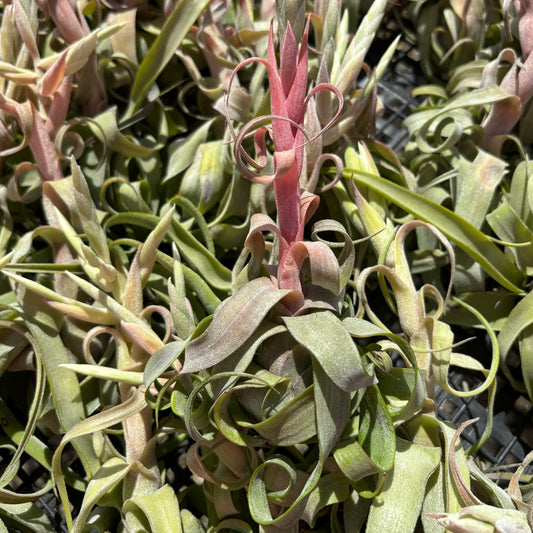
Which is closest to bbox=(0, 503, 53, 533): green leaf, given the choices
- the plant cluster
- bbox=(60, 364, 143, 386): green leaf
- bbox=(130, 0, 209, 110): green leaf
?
the plant cluster

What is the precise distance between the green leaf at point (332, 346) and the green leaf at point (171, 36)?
0.25 m

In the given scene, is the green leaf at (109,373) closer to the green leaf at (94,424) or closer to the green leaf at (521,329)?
the green leaf at (94,424)

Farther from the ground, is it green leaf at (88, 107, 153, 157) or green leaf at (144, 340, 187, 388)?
green leaf at (88, 107, 153, 157)

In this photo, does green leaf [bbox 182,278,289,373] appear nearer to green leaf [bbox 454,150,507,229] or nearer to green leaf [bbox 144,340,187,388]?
green leaf [bbox 144,340,187,388]

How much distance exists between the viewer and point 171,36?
505 mm

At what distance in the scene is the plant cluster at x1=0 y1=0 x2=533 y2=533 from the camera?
360mm

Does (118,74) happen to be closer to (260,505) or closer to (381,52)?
(381,52)

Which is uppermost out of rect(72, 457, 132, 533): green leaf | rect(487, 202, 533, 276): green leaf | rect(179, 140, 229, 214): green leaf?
rect(179, 140, 229, 214): green leaf

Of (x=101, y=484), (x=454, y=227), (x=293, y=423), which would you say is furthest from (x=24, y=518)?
(x=454, y=227)

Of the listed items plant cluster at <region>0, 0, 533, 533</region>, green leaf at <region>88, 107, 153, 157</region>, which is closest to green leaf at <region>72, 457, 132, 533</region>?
plant cluster at <region>0, 0, 533, 533</region>

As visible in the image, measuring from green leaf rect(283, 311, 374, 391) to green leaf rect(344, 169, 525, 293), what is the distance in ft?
0.44

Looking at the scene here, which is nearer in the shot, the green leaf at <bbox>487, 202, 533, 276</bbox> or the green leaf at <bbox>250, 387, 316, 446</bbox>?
the green leaf at <bbox>250, 387, 316, 446</bbox>

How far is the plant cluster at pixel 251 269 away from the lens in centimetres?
36

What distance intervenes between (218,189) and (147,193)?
57 mm
